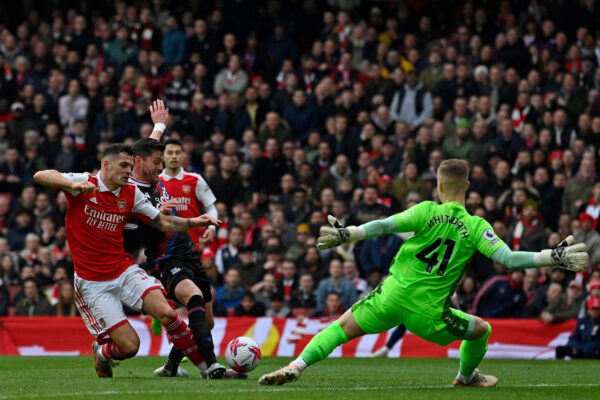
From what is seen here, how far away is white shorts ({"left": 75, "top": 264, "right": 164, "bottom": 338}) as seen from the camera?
9.99 meters

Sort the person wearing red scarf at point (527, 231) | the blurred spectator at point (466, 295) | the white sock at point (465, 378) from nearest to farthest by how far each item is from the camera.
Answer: the white sock at point (465, 378), the blurred spectator at point (466, 295), the person wearing red scarf at point (527, 231)

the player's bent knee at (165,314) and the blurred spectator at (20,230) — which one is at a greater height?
the player's bent knee at (165,314)

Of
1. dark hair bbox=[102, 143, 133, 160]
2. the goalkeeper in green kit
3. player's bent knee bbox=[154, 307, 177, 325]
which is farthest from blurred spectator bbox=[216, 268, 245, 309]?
the goalkeeper in green kit

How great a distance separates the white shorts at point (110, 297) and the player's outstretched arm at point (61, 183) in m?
0.99

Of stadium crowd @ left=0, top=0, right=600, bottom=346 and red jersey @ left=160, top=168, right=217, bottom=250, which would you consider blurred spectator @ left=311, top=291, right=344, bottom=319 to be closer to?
stadium crowd @ left=0, top=0, right=600, bottom=346

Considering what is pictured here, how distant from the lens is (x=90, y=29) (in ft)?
85.9

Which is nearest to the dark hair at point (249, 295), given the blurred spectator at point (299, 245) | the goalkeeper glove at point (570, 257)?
the blurred spectator at point (299, 245)

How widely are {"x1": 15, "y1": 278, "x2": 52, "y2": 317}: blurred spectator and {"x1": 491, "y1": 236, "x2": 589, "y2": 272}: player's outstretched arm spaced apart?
11694 millimetres

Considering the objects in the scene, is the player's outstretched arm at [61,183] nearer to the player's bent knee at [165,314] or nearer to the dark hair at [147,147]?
the dark hair at [147,147]

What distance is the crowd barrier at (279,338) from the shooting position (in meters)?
16.5

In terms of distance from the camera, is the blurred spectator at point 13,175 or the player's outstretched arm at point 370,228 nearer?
the player's outstretched arm at point 370,228

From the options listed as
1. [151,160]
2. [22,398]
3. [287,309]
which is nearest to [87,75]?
[287,309]

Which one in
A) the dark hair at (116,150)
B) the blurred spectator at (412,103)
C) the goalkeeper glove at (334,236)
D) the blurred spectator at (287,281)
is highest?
the blurred spectator at (412,103)

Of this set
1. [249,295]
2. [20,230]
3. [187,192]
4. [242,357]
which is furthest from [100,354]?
[20,230]
